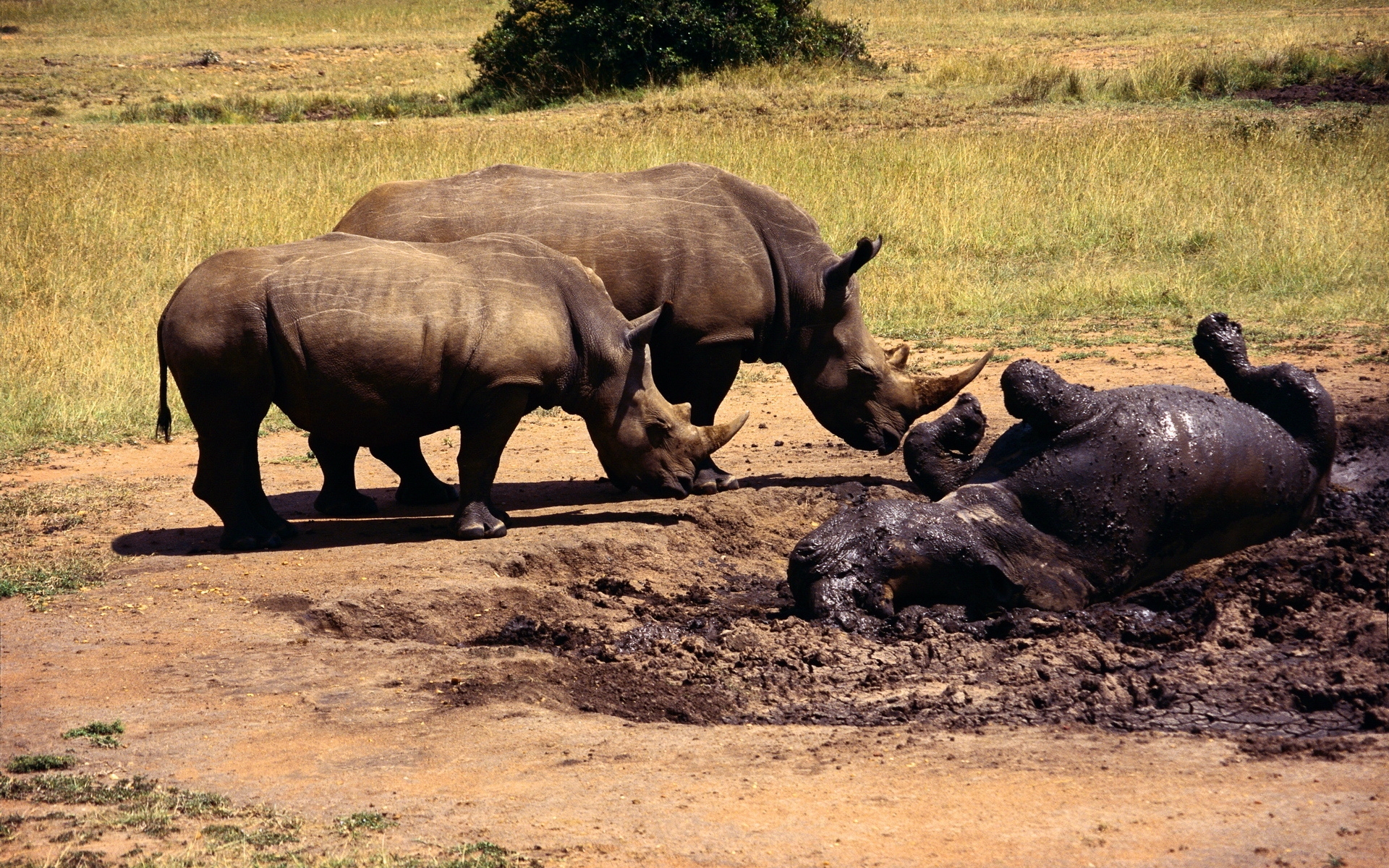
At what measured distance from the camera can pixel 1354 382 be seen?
9539 millimetres

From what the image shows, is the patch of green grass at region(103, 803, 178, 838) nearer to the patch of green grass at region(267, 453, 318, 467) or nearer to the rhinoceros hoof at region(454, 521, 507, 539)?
the rhinoceros hoof at region(454, 521, 507, 539)

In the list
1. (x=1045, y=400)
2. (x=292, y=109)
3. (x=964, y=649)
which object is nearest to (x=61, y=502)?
(x=964, y=649)

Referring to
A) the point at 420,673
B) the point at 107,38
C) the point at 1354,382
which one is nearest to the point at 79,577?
the point at 420,673

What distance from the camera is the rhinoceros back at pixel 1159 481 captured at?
6.09m

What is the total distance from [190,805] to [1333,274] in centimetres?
1171

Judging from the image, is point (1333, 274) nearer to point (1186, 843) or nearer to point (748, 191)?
point (748, 191)

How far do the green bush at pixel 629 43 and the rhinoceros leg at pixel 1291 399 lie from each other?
18.3m

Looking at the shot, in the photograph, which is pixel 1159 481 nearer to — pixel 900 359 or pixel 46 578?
pixel 900 359

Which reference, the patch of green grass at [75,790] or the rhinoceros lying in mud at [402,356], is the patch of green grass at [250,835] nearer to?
the patch of green grass at [75,790]

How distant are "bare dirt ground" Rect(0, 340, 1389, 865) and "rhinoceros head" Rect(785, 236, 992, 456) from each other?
1.20m

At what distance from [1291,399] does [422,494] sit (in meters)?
4.78

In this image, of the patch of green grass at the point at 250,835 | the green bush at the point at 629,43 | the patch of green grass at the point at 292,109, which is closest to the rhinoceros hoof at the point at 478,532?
the patch of green grass at the point at 250,835

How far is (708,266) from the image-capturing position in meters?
8.55

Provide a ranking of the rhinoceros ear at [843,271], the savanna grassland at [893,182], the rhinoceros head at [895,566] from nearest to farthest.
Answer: the rhinoceros head at [895,566]
the rhinoceros ear at [843,271]
the savanna grassland at [893,182]
